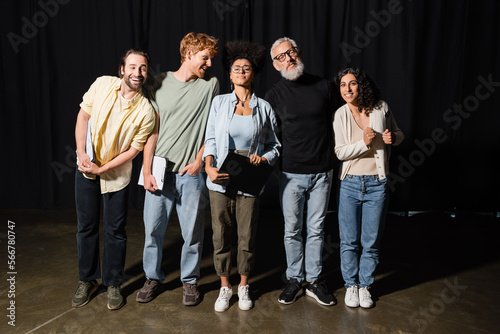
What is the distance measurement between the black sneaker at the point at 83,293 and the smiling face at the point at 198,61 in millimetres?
1393

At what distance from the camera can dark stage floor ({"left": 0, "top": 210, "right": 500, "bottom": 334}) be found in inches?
91.6

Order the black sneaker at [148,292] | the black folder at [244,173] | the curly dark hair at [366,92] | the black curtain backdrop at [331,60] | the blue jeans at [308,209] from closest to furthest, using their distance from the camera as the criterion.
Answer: the black folder at [244,173], the curly dark hair at [366,92], the blue jeans at [308,209], the black sneaker at [148,292], the black curtain backdrop at [331,60]

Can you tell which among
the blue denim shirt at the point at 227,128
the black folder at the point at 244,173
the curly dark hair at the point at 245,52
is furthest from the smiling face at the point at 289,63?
the black folder at the point at 244,173

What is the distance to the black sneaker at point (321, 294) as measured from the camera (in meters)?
2.54

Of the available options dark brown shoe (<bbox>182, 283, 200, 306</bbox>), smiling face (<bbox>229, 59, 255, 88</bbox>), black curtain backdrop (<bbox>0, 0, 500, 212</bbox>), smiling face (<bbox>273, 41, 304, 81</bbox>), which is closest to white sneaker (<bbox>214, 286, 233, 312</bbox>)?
dark brown shoe (<bbox>182, 283, 200, 306</bbox>)

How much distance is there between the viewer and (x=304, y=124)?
241 cm

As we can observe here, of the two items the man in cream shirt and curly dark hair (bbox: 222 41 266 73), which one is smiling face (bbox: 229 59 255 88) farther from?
the man in cream shirt

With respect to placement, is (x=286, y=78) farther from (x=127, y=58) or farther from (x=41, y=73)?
(x=41, y=73)

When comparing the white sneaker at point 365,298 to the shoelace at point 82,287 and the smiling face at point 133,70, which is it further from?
the smiling face at point 133,70

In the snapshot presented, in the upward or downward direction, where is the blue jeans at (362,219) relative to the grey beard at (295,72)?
downward

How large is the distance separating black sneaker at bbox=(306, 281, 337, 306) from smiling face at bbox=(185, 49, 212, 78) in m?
1.43

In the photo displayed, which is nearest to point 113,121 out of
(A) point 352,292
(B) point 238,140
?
(B) point 238,140

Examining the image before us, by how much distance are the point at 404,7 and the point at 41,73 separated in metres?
3.79

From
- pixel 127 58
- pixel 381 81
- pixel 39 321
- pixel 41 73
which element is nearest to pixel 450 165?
pixel 381 81
